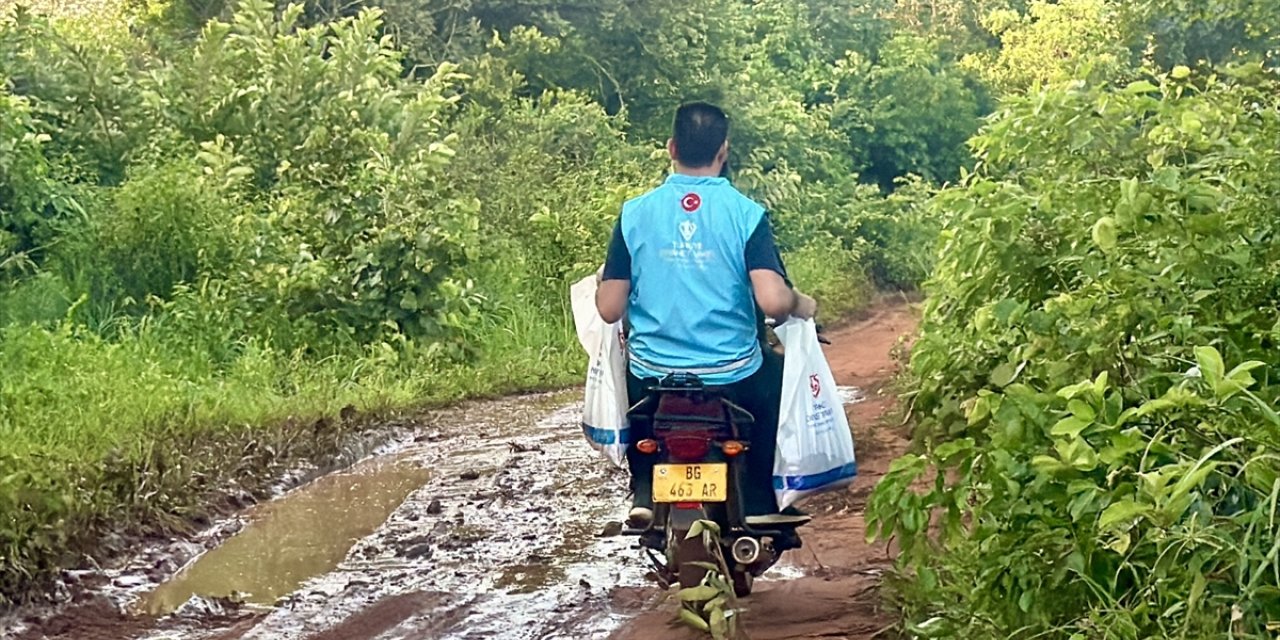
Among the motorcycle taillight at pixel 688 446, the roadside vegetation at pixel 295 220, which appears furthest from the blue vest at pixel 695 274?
the roadside vegetation at pixel 295 220

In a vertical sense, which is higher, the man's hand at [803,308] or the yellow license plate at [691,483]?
the man's hand at [803,308]

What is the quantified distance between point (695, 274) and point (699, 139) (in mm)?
478

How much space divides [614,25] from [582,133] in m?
2.98

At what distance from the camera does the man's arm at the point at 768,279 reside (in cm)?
499

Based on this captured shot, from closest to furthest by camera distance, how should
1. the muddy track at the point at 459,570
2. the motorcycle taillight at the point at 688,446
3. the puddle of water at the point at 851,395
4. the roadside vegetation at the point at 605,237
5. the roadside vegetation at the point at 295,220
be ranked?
the roadside vegetation at the point at 605,237, the motorcycle taillight at the point at 688,446, the muddy track at the point at 459,570, the roadside vegetation at the point at 295,220, the puddle of water at the point at 851,395

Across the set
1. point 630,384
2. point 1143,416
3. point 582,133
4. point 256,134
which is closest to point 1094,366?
point 1143,416

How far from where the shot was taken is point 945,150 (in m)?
28.9

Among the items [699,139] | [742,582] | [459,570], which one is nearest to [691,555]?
[742,582]

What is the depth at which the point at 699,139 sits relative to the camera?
203 inches

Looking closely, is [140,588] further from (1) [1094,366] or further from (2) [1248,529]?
(2) [1248,529]

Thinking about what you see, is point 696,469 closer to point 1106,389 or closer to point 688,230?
point 688,230

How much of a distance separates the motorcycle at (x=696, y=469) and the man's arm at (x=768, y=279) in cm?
35

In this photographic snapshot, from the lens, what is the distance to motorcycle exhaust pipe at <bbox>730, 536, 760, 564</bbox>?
5.14 m

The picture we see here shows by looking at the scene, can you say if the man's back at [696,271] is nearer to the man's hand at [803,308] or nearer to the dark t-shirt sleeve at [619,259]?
the dark t-shirt sleeve at [619,259]
